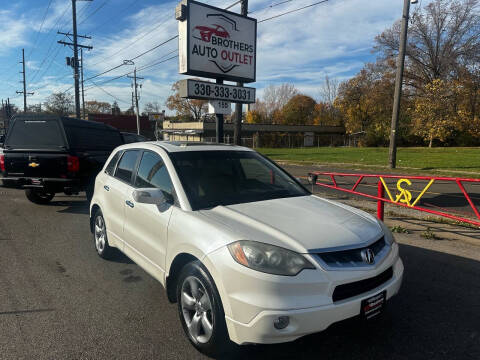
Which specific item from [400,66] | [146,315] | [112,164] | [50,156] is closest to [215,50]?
[50,156]

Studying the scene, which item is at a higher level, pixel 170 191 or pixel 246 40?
pixel 246 40

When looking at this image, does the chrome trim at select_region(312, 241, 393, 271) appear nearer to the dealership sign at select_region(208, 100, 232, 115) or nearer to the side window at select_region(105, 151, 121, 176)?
the side window at select_region(105, 151, 121, 176)

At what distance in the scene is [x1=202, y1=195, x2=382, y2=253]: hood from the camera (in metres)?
2.49

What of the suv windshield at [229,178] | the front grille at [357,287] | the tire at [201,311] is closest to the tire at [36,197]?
the suv windshield at [229,178]

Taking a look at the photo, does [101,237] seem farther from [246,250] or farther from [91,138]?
[91,138]

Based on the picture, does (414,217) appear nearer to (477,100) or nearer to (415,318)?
(415,318)

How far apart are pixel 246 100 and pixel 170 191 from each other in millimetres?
7098

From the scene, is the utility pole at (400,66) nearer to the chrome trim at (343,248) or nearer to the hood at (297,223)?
the hood at (297,223)

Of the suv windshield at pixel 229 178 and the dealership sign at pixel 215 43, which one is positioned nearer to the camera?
the suv windshield at pixel 229 178

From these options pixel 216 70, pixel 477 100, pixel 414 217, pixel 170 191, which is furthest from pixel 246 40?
pixel 477 100

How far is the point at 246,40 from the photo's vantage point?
1012 cm

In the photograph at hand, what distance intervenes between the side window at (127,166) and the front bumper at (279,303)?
7.39ft

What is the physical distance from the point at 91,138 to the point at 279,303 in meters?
7.78

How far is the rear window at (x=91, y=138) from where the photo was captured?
804 centimetres
